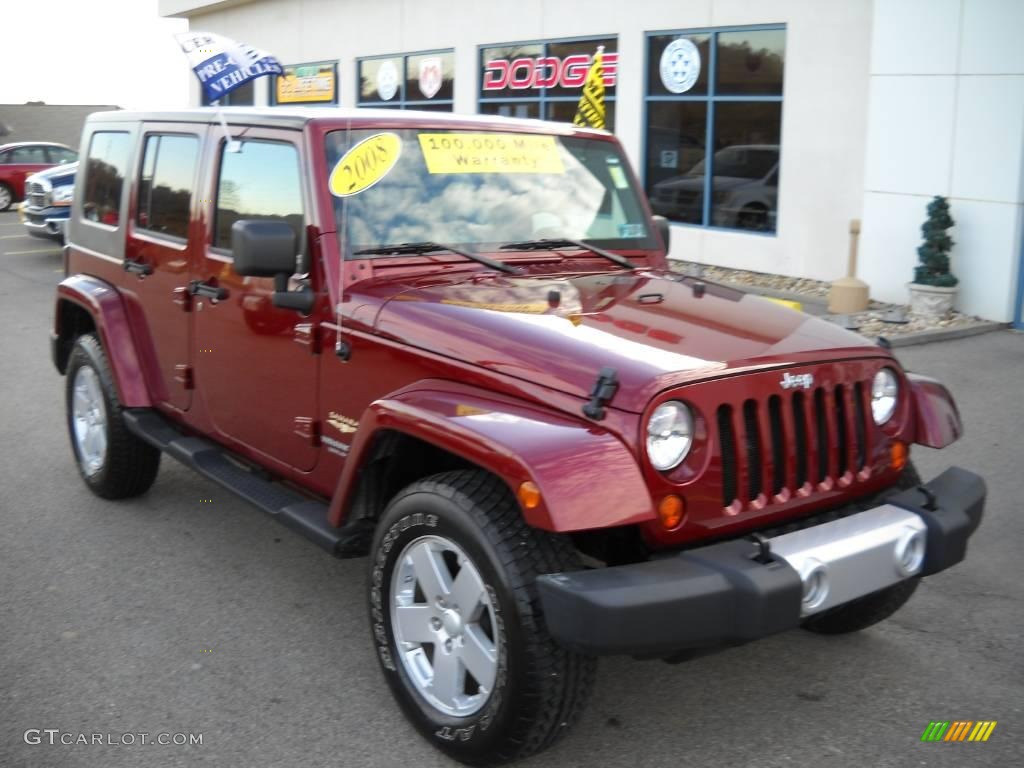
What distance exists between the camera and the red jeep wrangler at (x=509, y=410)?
3.16 meters

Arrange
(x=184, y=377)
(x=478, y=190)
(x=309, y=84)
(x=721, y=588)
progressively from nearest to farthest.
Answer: (x=721, y=588) < (x=478, y=190) < (x=184, y=377) < (x=309, y=84)

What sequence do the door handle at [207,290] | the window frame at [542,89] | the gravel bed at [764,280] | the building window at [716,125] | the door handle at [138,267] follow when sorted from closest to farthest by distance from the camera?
the door handle at [207,290] < the door handle at [138,267] < the gravel bed at [764,280] < the building window at [716,125] < the window frame at [542,89]

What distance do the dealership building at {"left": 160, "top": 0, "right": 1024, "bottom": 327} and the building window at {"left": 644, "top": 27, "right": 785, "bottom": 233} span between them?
0.07ft

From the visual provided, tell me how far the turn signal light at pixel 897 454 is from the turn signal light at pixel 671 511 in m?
0.99

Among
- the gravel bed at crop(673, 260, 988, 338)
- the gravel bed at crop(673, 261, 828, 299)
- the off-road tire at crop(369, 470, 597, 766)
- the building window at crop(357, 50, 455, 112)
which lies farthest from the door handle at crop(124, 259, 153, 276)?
the building window at crop(357, 50, 455, 112)

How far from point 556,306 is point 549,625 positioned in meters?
1.26

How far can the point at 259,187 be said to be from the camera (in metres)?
4.68

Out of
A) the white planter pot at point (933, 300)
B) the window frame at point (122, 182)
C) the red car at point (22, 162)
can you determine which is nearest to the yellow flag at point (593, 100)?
the white planter pot at point (933, 300)

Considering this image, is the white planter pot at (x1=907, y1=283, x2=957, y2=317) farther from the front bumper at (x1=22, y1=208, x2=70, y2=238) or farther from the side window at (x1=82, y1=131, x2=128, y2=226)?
the front bumper at (x1=22, y1=208, x2=70, y2=238)

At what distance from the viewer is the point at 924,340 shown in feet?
34.3

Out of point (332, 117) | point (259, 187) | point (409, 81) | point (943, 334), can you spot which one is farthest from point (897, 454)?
point (409, 81)

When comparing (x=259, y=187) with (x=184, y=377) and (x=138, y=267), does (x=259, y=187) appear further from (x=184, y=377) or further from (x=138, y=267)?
(x=138, y=267)

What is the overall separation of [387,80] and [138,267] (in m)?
16.4

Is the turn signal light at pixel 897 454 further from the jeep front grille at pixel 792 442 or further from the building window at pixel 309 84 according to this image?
the building window at pixel 309 84
